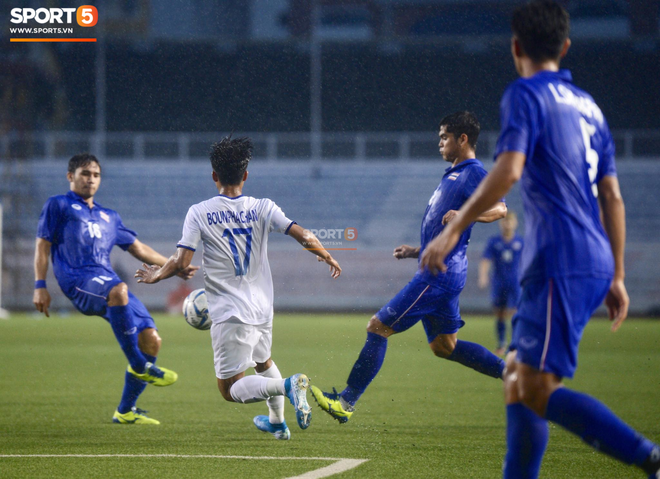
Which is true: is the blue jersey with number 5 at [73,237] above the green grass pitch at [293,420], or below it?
above

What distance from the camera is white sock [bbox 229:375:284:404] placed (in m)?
4.71

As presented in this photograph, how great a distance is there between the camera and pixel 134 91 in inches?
1286

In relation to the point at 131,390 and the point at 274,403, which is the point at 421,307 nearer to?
the point at 274,403

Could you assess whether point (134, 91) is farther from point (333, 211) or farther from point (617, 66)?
point (617, 66)

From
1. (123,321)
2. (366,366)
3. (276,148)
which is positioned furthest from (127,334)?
(276,148)

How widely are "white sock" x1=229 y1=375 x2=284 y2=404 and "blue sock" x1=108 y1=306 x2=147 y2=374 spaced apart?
1480mm

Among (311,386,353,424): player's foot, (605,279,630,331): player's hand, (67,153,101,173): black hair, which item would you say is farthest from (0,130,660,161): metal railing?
(605,279,630,331): player's hand

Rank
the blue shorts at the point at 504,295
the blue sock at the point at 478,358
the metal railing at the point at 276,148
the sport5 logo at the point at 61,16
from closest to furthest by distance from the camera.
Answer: the blue sock at the point at 478,358
the blue shorts at the point at 504,295
the sport5 logo at the point at 61,16
the metal railing at the point at 276,148

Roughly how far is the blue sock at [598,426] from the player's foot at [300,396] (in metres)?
1.88

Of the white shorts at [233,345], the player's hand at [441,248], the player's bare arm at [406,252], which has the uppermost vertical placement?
the player's hand at [441,248]

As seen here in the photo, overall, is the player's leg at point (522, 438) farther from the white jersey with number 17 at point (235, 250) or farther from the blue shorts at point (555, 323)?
the white jersey with number 17 at point (235, 250)

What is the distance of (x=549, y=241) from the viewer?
2986 millimetres

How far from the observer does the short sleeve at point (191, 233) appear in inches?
190

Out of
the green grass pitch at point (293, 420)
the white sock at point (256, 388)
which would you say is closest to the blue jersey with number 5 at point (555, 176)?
the green grass pitch at point (293, 420)
